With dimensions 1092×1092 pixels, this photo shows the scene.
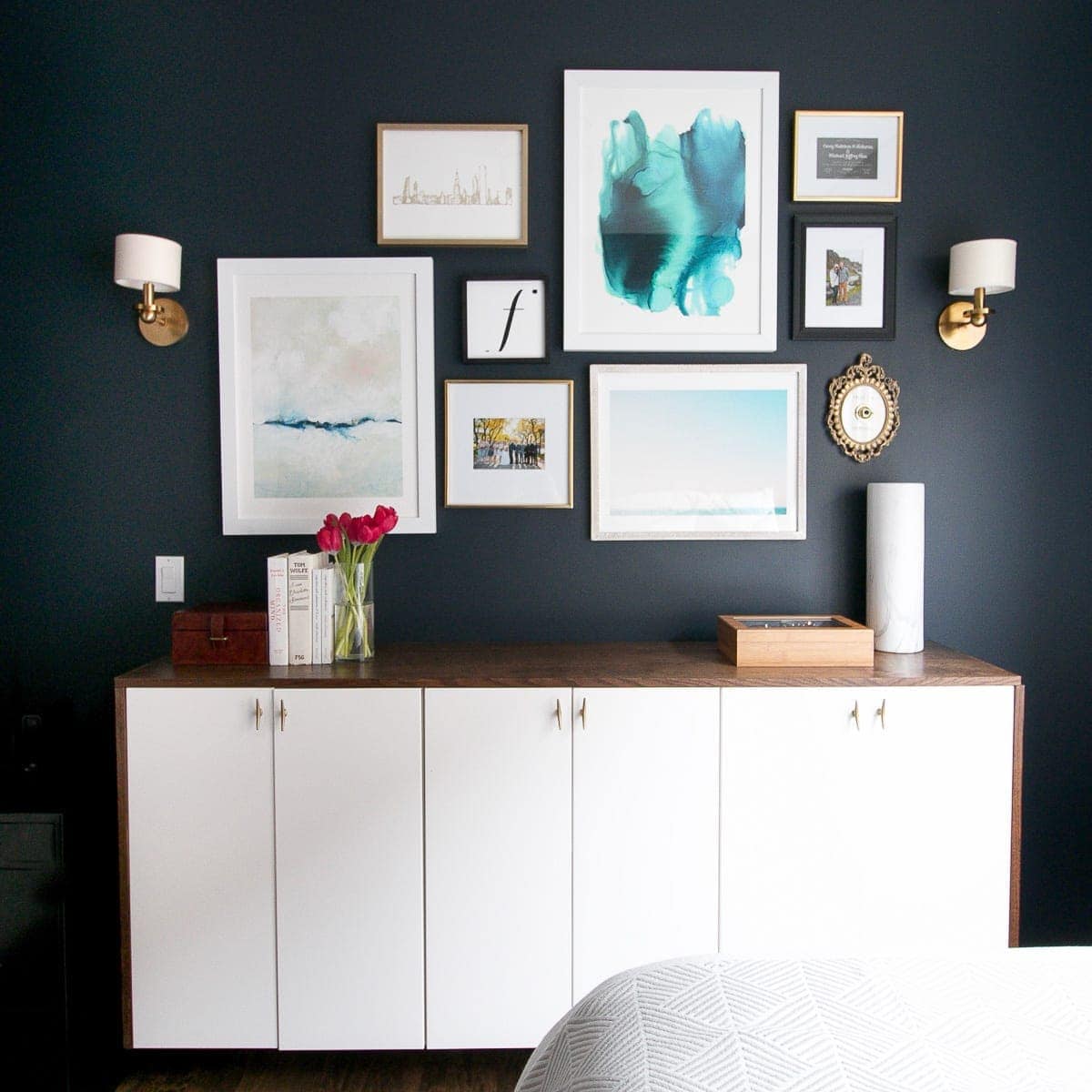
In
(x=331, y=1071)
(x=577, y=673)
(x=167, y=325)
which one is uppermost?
(x=167, y=325)

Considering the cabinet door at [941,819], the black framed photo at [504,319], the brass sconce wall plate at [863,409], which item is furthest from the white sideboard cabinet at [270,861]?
the brass sconce wall plate at [863,409]

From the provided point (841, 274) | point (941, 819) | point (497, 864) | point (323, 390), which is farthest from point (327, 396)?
point (941, 819)

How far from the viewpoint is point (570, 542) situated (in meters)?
2.37

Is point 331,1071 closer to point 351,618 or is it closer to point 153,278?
point 351,618

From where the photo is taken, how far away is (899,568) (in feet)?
7.23

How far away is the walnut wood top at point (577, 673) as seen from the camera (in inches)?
75.7

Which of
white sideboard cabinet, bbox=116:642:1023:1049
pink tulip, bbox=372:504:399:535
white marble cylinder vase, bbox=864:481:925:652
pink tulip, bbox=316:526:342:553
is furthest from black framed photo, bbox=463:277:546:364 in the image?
white marble cylinder vase, bbox=864:481:925:652

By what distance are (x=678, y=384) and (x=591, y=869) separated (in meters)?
1.26

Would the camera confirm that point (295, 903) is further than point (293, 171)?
No

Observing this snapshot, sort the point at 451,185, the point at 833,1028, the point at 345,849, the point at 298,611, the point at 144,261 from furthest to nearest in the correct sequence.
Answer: the point at 451,185
the point at 144,261
the point at 298,611
the point at 345,849
the point at 833,1028

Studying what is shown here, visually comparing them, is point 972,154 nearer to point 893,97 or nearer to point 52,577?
point 893,97

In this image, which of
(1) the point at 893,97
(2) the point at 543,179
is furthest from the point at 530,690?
(1) the point at 893,97

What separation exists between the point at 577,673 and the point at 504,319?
0.98 meters

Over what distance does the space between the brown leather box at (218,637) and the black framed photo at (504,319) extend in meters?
0.90
